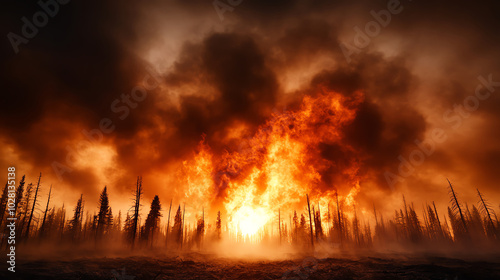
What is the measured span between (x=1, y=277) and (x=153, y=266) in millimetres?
15095

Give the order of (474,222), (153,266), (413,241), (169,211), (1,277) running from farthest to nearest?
(474,222) < (413,241) < (169,211) < (153,266) < (1,277)

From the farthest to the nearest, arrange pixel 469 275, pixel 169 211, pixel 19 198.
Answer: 1. pixel 169 211
2. pixel 19 198
3. pixel 469 275

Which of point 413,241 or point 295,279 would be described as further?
point 413,241

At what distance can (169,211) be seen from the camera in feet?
270

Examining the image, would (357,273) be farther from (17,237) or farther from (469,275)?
(17,237)

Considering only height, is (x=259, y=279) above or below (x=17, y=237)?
below

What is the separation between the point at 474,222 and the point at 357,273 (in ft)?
492

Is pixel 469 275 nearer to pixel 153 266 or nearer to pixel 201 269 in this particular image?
pixel 201 269

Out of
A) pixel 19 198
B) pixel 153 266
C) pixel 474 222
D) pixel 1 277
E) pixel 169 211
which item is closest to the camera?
pixel 1 277

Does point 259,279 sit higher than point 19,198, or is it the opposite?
point 19,198

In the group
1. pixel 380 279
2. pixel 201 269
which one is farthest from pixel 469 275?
pixel 201 269

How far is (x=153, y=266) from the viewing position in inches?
1161

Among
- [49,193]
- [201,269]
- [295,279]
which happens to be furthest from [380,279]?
[49,193]

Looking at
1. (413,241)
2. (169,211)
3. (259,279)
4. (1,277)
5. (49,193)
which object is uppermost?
(49,193)
